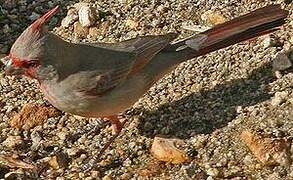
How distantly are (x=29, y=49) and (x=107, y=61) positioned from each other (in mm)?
563

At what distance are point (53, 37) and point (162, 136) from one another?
3.23 ft

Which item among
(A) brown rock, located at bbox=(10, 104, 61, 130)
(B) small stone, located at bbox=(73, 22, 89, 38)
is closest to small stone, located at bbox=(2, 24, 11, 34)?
(B) small stone, located at bbox=(73, 22, 89, 38)

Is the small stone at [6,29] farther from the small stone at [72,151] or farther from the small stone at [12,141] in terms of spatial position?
the small stone at [72,151]

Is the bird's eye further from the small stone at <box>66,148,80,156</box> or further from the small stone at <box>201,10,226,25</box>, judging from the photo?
the small stone at <box>201,10,226,25</box>

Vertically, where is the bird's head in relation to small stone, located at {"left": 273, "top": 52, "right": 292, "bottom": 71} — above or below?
above

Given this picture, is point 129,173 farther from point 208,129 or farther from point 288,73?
point 288,73

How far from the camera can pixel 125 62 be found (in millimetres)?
4965

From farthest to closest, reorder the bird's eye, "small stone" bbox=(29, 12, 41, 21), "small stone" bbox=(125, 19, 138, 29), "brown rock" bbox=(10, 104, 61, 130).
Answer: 1. "small stone" bbox=(29, 12, 41, 21)
2. "small stone" bbox=(125, 19, 138, 29)
3. "brown rock" bbox=(10, 104, 61, 130)
4. the bird's eye

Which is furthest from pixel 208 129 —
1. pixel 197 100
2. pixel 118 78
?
pixel 118 78

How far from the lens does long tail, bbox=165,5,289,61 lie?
5.11 meters

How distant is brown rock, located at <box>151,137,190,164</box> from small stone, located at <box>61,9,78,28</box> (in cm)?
166

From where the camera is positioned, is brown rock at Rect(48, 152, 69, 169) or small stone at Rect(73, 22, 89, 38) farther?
small stone at Rect(73, 22, 89, 38)

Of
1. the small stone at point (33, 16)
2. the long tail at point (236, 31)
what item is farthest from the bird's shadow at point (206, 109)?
the small stone at point (33, 16)

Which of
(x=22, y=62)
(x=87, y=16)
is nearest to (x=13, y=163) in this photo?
(x=22, y=62)
